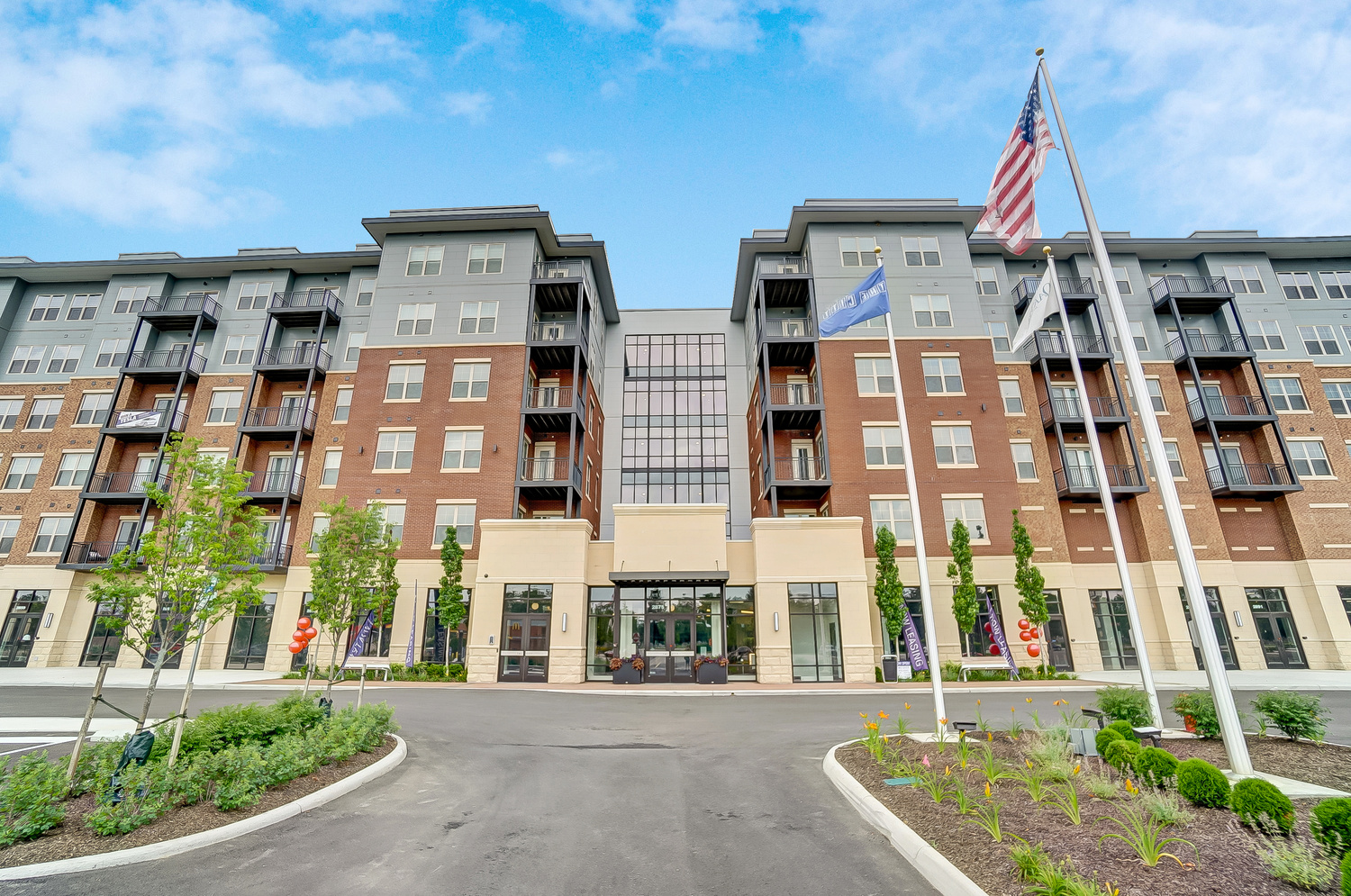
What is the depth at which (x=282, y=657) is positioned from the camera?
28.1 metres

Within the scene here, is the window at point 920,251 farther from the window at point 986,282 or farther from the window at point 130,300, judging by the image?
the window at point 130,300

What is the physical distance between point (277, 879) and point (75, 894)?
1541 millimetres

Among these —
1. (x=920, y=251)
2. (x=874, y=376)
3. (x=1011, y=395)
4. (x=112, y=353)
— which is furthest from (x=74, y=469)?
(x=1011, y=395)

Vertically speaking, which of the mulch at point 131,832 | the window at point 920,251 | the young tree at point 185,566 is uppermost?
the window at point 920,251

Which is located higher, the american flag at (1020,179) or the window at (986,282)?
the window at (986,282)

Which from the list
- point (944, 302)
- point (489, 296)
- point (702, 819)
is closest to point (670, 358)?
point (489, 296)

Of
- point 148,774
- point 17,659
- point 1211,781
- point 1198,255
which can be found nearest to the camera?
point 1211,781

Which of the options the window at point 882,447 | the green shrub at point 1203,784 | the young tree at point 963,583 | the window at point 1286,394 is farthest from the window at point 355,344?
the window at point 1286,394

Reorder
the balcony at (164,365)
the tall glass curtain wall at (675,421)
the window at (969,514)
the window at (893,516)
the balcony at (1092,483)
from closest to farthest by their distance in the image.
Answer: the window at (969,514) → the window at (893,516) → the balcony at (1092,483) → the balcony at (164,365) → the tall glass curtain wall at (675,421)

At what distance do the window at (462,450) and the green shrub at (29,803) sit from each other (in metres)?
23.4

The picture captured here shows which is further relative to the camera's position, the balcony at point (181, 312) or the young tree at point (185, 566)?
the balcony at point (181, 312)

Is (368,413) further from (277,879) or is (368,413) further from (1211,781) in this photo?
(1211,781)

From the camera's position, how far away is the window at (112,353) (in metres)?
34.9

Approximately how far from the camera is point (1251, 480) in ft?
98.8
